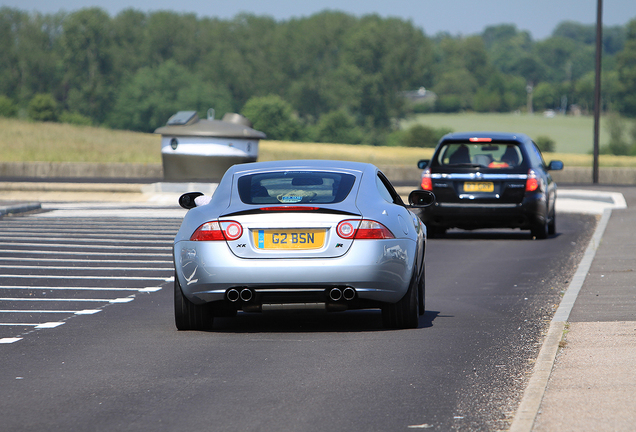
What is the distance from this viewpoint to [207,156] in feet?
92.1

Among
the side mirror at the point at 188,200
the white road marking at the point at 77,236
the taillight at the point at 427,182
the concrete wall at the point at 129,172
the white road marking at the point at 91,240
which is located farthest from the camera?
the concrete wall at the point at 129,172

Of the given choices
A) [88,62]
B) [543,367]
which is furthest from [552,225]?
[88,62]

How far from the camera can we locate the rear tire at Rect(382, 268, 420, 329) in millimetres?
7977

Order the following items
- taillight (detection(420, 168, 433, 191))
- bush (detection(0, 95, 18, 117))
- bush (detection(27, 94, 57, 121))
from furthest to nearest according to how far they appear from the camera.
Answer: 1. bush (detection(27, 94, 57, 121))
2. bush (detection(0, 95, 18, 117))
3. taillight (detection(420, 168, 433, 191))

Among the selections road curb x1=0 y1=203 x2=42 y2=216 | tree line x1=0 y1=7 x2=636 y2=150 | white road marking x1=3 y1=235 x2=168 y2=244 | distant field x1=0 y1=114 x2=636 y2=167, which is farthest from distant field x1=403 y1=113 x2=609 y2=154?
white road marking x1=3 y1=235 x2=168 y2=244

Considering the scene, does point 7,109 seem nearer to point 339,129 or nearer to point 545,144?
point 339,129

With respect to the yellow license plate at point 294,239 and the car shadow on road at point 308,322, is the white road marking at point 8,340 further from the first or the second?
the yellow license plate at point 294,239

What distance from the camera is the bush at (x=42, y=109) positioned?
119688 mm

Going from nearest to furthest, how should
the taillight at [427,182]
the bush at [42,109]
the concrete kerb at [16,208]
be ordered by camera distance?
1. the taillight at [427,182]
2. the concrete kerb at [16,208]
3. the bush at [42,109]

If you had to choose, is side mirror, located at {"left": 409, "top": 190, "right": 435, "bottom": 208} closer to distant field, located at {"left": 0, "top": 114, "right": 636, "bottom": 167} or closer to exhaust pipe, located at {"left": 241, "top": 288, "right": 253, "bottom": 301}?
exhaust pipe, located at {"left": 241, "top": 288, "right": 253, "bottom": 301}

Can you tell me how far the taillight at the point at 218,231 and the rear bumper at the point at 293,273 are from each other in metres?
0.05

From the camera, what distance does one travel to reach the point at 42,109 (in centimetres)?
12038

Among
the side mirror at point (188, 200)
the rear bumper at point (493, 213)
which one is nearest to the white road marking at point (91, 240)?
the rear bumper at point (493, 213)

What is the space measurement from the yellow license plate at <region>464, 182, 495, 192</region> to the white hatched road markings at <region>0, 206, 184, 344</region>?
4.55 metres
